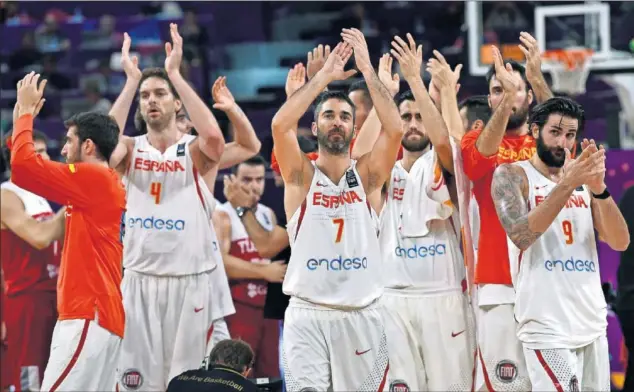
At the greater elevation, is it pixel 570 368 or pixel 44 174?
pixel 44 174

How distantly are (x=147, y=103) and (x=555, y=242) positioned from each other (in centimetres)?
323

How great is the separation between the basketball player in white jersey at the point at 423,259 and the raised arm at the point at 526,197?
2.66ft

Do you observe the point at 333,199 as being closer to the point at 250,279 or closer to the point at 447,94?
the point at 447,94

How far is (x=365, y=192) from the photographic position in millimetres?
6961

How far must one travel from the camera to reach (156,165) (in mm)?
7820

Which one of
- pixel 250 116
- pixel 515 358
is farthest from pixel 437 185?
pixel 250 116

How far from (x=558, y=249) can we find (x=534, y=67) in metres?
1.66

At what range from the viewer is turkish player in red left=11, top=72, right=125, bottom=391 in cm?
669

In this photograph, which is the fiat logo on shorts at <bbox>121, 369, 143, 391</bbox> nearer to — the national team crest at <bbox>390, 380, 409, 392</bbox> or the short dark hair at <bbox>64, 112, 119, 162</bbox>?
the short dark hair at <bbox>64, 112, 119, 162</bbox>

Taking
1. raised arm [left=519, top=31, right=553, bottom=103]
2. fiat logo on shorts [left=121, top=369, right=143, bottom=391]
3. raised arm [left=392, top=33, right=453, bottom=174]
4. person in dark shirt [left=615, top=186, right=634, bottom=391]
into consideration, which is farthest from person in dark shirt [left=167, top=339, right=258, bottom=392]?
person in dark shirt [left=615, top=186, right=634, bottom=391]

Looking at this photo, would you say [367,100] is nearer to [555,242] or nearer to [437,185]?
[437,185]

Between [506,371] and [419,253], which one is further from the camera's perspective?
[419,253]

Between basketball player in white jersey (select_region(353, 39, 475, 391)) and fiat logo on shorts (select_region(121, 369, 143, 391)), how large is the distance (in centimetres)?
187

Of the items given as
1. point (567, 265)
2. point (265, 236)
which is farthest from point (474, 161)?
point (265, 236)
